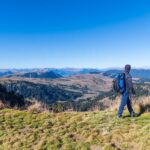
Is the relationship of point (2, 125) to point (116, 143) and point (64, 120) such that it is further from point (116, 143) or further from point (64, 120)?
point (116, 143)

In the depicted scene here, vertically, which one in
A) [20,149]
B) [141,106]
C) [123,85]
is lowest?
[20,149]

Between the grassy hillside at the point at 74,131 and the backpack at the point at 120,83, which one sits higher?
the backpack at the point at 120,83

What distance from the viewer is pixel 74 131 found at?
39.6ft

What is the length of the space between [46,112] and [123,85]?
5127mm

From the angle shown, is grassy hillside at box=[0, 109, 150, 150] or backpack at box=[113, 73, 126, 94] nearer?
grassy hillside at box=[0, 109, 150, 150]

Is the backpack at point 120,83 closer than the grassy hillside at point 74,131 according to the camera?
No

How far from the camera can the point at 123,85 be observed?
13.3m

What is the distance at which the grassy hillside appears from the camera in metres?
10.4

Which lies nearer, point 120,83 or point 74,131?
point 74,131

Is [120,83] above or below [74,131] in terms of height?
above

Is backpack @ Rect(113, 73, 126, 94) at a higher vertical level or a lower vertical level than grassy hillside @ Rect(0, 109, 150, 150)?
higher

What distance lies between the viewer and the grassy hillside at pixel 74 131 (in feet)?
34.1

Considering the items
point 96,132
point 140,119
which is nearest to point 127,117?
point 140,119

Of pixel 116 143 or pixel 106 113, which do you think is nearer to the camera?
pixel 116 143
